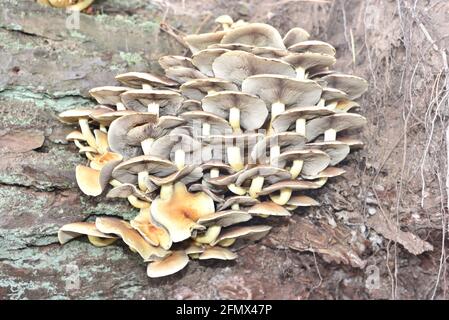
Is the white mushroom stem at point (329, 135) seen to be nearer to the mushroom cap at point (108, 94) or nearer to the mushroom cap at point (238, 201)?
the mushroom cap at point (238, 201)

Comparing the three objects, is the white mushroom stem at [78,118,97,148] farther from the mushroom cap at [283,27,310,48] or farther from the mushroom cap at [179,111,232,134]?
the mushroom cap at [283,27,310,48]

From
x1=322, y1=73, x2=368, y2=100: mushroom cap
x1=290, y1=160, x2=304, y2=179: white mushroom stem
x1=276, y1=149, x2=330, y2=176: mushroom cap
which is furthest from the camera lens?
x1=322, y1=73, x2=368, y2=100: mushroom cap

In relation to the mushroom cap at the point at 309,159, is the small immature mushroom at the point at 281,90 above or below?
above

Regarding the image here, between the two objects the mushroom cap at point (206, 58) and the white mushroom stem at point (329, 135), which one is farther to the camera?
the white mushroom stem at point (329, 135)

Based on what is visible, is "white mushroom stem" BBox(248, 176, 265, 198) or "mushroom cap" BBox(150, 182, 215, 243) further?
"white mushroom stem" BBox(248, 176, 265, 198)

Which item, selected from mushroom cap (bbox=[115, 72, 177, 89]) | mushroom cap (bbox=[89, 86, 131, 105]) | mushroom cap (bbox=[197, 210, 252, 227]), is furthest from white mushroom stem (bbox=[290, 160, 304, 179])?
mushroom cap (bbox=[89, 86, 131, 105])

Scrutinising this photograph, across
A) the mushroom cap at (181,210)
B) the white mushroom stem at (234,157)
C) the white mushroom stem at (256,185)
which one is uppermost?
the white mushroom stem at (234,157)

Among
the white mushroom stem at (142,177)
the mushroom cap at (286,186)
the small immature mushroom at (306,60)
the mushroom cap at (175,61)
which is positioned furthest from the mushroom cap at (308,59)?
the white mushroom stem at (142,177)

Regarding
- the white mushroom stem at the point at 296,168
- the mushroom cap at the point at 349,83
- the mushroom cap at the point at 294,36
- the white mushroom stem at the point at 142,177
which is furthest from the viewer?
the mushroom cap at the point at 294,36
